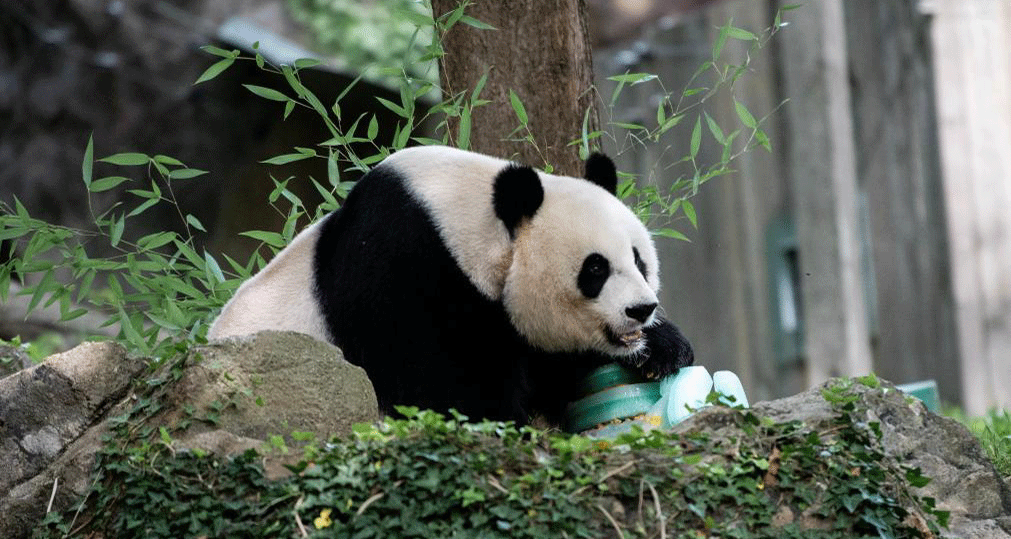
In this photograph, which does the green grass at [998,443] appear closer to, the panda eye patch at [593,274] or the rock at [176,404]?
the panda eye patch at [593,274]

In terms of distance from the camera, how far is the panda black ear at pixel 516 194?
12.9 ft

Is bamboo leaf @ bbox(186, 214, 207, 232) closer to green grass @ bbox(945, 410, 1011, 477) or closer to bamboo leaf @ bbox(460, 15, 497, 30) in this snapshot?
bamboo leaf @ bbox(460, 15, 497, 30)

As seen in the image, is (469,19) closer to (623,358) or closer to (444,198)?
(444,198)

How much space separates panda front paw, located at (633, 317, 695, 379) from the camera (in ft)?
13.6

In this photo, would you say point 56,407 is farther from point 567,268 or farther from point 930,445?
point 930,445

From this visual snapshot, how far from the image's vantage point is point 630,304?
394cm

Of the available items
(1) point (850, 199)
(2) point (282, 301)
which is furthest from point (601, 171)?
(1) point (850, 199)

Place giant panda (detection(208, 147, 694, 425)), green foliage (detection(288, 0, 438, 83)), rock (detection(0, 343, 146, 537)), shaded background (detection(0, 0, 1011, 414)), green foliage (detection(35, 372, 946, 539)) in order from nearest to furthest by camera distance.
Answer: green foliage (detection(35, 372, 946, 539)) → rock (detection(0, 343, 146, 537)) → giant panda (detection(208, 147, 694, 425)) → shaded background (detection(0, 0, 1011, 414)) → green foliage (detection(288, 0, 438, 83))

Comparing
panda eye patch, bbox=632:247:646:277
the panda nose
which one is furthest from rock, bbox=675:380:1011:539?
panda eye patch, bbox=632:247:646:277

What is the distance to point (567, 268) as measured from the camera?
400 cm

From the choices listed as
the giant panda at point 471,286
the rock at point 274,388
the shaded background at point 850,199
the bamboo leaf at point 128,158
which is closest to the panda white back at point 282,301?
the giant panda at point 471,286

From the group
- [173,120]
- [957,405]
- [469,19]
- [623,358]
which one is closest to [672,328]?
[623,358]

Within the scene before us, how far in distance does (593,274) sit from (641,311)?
0.62 feet

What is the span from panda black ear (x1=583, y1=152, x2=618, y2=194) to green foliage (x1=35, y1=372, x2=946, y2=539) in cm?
131
